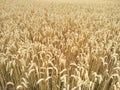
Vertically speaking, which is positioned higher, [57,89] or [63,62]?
[63,62]

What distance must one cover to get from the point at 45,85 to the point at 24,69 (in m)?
0.24

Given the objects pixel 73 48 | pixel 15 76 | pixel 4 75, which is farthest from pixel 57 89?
pixel 73 48

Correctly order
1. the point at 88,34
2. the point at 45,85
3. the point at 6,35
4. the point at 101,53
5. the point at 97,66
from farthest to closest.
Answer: the point at 88,34
the point at 6,35
the point at 101,53
the point at 97,66
the point at 45,85

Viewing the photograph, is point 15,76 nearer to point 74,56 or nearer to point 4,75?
point 4,75

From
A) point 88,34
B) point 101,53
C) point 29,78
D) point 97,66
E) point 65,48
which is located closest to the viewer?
point 29,78

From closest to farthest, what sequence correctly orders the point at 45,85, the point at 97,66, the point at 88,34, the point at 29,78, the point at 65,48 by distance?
the point at 45,85 → the point at 29,78 → the point at 97,66 → the point at 65,48 → the point at 88,34

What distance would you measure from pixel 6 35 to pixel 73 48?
80 cm

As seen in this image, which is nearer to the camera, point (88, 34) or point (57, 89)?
point (57, 89)

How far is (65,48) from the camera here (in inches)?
78.7

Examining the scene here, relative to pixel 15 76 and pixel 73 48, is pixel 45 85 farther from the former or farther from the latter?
pixel 73 48

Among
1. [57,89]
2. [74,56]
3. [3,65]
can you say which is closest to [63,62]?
[57,89]

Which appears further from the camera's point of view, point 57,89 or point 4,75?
point 4,75

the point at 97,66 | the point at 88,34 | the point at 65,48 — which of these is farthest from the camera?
the point at 88,34

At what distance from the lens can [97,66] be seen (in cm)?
160
